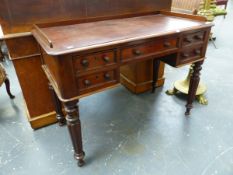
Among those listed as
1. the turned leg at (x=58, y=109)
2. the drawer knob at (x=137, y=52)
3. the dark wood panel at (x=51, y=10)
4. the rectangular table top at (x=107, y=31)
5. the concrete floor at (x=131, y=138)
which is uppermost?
→ the dark wood panel at (x=51, y=10)

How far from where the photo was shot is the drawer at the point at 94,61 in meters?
1.04

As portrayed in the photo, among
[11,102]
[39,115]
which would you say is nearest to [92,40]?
[39,115]

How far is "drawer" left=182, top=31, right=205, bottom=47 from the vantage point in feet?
4.56

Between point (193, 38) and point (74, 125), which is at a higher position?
point (193, 38)

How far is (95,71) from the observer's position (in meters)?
1.11

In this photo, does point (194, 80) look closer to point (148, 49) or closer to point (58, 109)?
point (148, 49)

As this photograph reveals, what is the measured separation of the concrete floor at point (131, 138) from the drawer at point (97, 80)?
65cm

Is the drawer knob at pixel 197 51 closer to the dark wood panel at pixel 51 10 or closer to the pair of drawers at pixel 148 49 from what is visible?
the pair of drawers at pixel 148 49

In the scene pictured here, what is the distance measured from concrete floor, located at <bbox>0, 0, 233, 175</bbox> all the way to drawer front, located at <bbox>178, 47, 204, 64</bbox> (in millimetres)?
638

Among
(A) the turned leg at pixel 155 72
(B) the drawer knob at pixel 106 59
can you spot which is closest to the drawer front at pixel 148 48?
(B) the drawer knob at pixel 106 59

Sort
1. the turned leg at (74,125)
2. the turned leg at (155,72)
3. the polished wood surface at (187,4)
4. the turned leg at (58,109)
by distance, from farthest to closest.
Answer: the polished wood surface at (187,4) → the turned leg at (155,72) → the turned leg at (58,109) → the turned leg at (74,125)

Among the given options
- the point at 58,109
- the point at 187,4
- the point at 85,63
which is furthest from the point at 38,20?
the point at 187,4

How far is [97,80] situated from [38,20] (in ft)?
2.20

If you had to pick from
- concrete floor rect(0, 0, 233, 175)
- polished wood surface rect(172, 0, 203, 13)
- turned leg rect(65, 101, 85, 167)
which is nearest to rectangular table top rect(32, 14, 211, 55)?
turned leg rect(65, 101, 85, 167)
